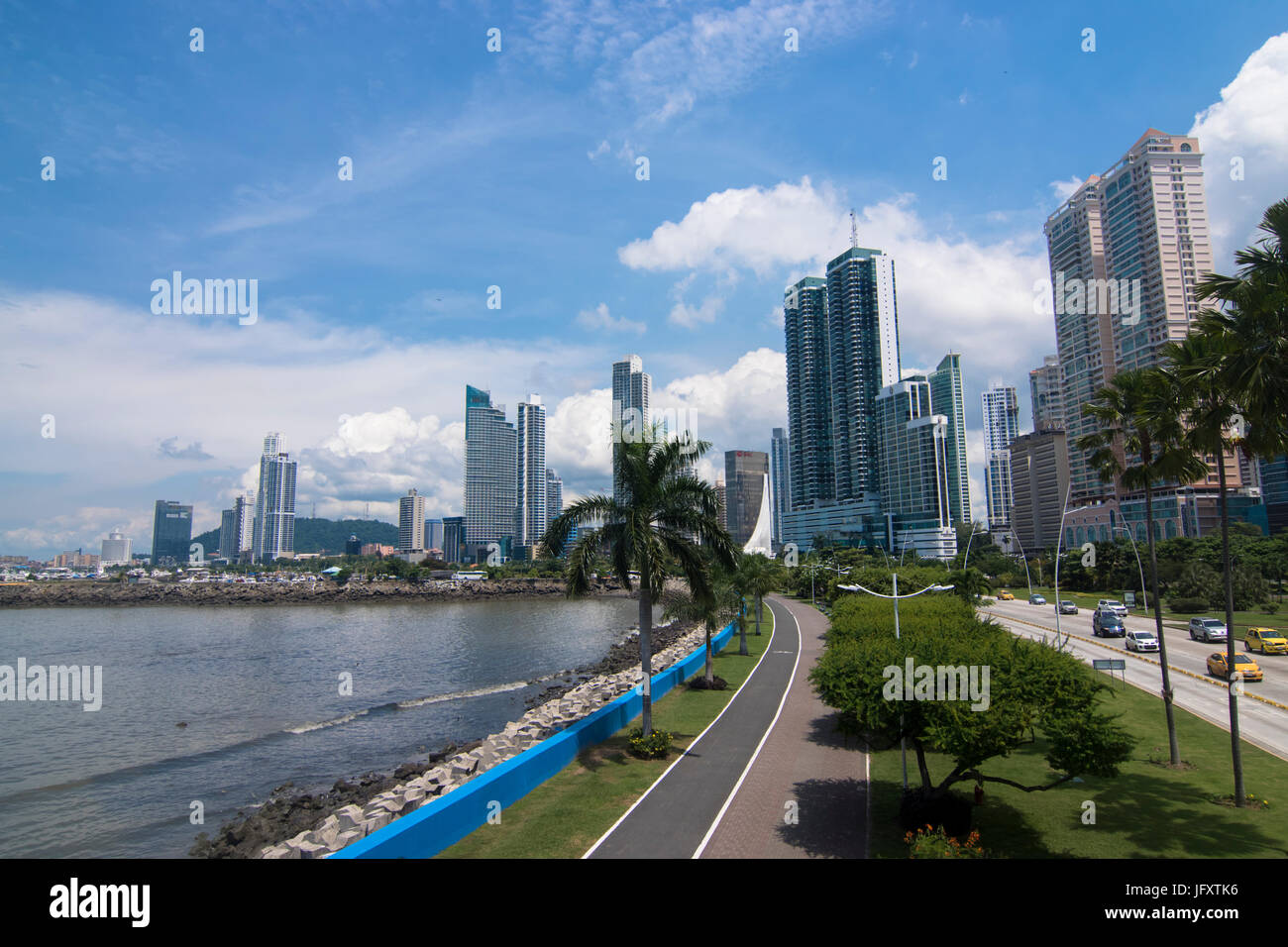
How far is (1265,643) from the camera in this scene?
35875mm

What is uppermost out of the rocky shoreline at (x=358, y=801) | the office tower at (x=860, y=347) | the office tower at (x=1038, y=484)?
the office tower at (x=860, y=347)

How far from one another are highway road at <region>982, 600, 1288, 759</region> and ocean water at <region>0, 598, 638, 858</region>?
2846 cm

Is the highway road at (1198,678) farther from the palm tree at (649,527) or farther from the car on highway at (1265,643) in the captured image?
the palm tree at (649,527)

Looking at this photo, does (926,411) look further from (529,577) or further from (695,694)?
(695,694)

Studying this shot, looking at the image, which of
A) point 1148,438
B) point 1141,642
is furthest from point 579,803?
point 1141,642

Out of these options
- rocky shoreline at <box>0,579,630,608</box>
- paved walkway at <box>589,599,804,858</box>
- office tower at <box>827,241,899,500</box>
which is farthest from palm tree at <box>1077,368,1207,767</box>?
office tower at <box>827,241,899,500</box>

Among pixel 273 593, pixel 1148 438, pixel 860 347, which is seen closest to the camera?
pixel 1148 438

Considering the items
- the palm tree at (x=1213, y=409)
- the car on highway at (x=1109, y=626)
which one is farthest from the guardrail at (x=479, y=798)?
the car on highway at (x=1109, y=626)

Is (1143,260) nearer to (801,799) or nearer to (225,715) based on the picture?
(801,799)

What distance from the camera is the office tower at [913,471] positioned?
524 ft

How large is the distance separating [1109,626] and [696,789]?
39.3 meters

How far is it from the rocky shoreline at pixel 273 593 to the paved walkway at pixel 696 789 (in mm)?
85985

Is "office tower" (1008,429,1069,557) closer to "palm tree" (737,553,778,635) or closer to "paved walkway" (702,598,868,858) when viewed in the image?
"palm tree" (737,553,778,635)
